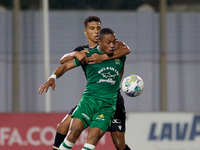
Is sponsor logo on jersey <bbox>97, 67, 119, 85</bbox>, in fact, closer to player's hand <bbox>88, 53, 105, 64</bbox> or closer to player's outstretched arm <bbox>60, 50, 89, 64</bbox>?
player's hand <bbox>88, 53, 105, 64</bbox>

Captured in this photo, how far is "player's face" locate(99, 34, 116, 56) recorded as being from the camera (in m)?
5.04

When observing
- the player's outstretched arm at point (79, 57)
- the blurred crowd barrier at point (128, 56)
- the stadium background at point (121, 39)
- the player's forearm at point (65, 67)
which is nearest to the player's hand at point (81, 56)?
the player's outstretched arm at point (79, 57)

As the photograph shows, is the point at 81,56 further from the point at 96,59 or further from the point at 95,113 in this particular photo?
the point at 95,113

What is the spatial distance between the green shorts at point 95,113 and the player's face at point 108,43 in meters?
0.64

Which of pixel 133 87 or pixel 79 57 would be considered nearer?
pixel 79 57

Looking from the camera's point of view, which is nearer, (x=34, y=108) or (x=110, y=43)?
(x=110, y=43)

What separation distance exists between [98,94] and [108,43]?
66cm

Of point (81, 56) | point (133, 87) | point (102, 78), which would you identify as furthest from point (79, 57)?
point (133, 87)

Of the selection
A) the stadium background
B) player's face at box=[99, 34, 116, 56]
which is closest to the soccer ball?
player's face at box=[99, 34, 116, 56]

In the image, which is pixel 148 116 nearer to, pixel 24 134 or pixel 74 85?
pixel 24 134

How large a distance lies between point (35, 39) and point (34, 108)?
2213mm

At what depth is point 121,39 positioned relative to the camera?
13492 millimetres

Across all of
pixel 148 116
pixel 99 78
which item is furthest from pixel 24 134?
pixel 99 78

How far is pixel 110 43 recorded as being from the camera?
5.07 metres
